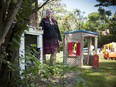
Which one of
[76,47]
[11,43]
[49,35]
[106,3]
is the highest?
[106,3]

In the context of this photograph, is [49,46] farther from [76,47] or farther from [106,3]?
[106,3]

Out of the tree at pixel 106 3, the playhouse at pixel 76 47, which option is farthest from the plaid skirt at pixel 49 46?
the tree at pixel 106 3

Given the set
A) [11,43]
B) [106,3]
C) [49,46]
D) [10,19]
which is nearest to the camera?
[10,19]

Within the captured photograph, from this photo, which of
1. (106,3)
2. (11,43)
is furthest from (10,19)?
(106,3)

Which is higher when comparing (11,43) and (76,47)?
(76,47)

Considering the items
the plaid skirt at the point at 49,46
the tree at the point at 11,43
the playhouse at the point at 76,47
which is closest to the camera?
the tree at the point at 11,43

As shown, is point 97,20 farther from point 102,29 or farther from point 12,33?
point 12,33

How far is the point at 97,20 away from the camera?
1716 inches

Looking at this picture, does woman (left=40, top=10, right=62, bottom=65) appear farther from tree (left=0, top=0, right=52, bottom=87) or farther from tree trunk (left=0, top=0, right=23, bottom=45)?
tree trunk (left=0, top=0, right=23, bottom=45)

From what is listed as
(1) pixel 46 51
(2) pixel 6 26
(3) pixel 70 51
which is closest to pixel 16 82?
(2) pixel 6 26

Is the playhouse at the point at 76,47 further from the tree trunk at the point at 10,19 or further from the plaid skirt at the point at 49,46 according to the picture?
the tree trunk at the point at 10,19

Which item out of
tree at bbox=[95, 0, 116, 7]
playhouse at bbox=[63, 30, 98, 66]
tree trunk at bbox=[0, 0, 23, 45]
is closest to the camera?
→ tree trunk at bbox=[0, 0, 23, 45]

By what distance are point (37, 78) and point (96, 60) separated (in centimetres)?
569

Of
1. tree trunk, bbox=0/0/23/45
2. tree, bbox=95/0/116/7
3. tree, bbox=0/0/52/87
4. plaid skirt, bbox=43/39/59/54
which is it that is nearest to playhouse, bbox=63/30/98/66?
plaid skirt, bbox=43/39/59/54
